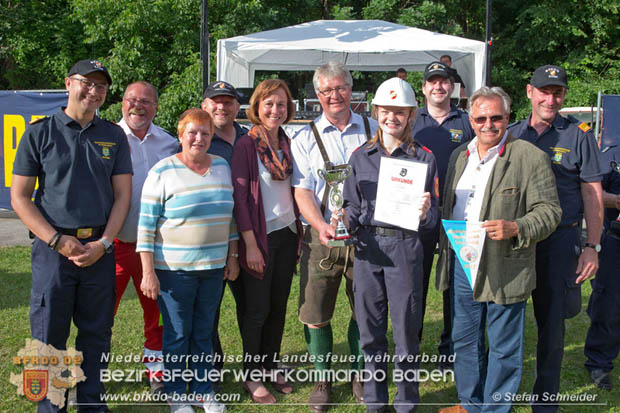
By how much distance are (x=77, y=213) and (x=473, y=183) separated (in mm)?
2454

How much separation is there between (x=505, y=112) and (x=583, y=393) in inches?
94.5

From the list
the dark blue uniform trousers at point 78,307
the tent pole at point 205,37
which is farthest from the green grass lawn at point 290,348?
the tent pole at point 205,37

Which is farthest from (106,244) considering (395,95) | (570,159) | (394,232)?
(570,159)

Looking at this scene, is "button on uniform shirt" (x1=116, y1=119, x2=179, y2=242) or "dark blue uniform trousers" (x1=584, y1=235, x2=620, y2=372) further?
"dark blue uniform trousers" (x1=584, y1=235, x2=620, y2=372)

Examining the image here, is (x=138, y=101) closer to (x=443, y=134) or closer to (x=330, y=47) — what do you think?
(x=443, y=134)

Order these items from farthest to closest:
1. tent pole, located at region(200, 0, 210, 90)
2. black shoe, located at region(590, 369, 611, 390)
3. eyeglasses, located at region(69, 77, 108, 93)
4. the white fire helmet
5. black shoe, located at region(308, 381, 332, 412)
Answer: tent pole, located at region(200, 0, 210, 90), black shoe, located at region(590, 369, 611, 390), black shoe, located at region(308, 381, 332, 412), eyeglasses, located at region(69, 77, 108, 93), the white fire helmet

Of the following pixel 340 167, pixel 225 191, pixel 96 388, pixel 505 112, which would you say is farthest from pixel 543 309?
pixel 96 388

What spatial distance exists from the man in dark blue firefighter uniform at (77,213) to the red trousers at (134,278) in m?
0.41

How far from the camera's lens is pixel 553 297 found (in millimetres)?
3525

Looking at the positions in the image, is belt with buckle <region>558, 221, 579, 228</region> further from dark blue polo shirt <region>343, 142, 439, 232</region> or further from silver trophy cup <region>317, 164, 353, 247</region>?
silver trophy cup <region>317, 164, 353, 247</region>

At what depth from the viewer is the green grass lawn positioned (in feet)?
12.8

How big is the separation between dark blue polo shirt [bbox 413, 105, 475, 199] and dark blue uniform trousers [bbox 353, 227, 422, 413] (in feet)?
3.44

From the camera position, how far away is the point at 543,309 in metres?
3.58

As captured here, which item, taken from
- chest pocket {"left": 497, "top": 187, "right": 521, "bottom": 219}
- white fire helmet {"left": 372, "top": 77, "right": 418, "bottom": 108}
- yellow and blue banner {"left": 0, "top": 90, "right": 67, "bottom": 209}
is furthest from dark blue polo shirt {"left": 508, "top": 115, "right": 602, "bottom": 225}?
yellow and blue banner {"left": 0, "top": 90, "right": 67, "bottom": 209}
